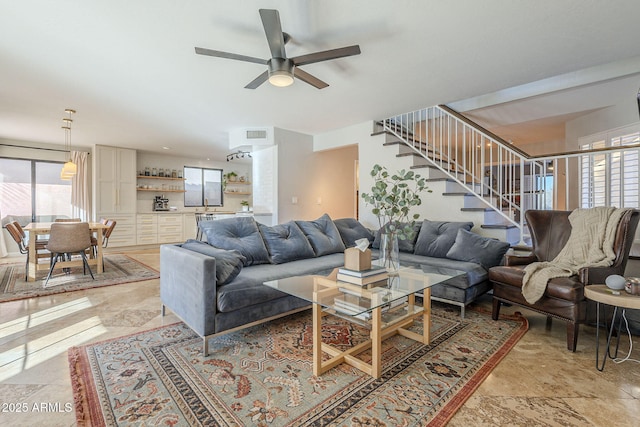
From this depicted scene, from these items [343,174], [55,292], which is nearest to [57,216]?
[55,292]

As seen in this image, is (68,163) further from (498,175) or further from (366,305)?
(498,175)

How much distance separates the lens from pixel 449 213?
4.23m

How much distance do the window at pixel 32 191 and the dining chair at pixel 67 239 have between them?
10.5ft

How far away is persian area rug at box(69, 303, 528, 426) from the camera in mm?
1464

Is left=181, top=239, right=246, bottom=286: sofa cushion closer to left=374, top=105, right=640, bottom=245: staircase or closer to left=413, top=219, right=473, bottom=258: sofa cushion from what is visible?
left=413, top=219, right=473, bottom=258: sofa cushion

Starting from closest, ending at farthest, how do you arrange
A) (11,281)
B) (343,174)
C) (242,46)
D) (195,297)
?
(195,297) < (242,46) < (11,281) < (343,174)

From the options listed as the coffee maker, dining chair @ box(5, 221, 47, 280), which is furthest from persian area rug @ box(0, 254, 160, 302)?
the coffee maker

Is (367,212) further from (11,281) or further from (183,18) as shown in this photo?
(11,281)

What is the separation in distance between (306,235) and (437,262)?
4.98ft

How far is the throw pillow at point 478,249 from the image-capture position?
3053 millimetres

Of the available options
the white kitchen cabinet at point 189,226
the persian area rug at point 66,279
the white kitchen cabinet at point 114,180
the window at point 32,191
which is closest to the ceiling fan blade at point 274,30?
the persian area rug at point 66,279

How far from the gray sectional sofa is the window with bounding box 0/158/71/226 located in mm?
5930

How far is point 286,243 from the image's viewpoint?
10.5ft

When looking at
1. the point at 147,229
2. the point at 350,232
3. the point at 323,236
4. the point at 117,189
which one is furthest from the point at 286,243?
the point at 117,189
